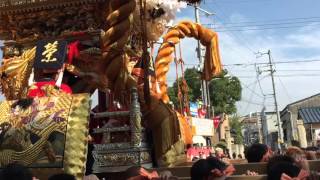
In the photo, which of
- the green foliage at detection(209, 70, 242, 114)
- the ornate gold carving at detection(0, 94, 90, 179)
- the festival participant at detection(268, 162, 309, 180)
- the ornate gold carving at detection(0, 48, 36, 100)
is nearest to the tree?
the green foliage at detection(209, 70, 242, 114)

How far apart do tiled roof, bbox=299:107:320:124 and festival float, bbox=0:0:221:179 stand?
17.2m

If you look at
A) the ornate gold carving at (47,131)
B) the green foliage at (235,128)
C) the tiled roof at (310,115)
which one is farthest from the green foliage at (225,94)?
the ornate gold carving at (47,131)

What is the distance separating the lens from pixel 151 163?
4625 millimetres

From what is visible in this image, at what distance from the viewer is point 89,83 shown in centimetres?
545

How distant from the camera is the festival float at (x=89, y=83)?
160 inches

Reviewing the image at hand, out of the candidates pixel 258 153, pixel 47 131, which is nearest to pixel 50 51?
pixel 47 131

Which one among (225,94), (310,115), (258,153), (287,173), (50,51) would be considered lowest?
(287,173)

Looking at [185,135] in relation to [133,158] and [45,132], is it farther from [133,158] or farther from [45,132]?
→ [45,132]

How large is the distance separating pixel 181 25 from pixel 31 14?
235 centimetres

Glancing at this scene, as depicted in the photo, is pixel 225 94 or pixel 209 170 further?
pixel 225 94

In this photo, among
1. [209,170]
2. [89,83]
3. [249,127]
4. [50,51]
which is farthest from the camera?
[249,127]

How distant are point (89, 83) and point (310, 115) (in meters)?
19.7

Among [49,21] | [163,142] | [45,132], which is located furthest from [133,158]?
[49,21]

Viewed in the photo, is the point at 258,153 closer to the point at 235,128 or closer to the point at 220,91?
the point at 220,91
